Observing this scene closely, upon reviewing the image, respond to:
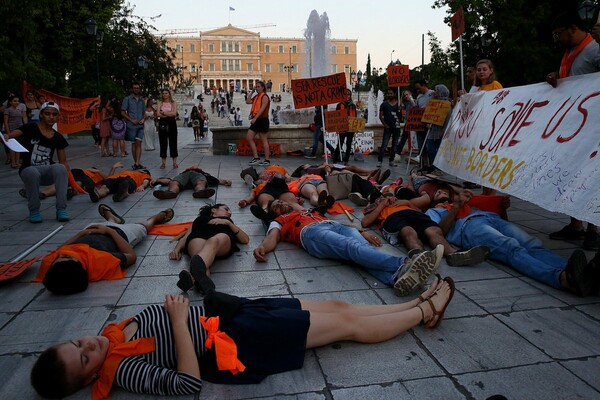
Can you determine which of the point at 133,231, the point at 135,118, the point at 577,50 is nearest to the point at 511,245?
the point at 577,50

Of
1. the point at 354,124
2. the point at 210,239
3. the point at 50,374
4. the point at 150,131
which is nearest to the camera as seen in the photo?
the point at 50,374

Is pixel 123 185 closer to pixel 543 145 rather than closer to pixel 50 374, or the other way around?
pixel 50 374

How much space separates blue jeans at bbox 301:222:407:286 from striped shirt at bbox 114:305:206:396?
178 centimetres

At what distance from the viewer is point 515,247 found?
13.8 feet

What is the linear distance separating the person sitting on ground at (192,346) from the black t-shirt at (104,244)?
5.75 ft

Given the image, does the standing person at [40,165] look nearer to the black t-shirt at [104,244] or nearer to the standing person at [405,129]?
the black t-shirt at [104,244]

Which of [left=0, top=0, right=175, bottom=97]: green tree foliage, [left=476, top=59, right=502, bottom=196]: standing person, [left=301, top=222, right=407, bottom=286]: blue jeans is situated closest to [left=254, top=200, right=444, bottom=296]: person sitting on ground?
[left=301, top=222, right=407, bottom=286]: blue jeans

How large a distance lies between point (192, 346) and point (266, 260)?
6.97 ft

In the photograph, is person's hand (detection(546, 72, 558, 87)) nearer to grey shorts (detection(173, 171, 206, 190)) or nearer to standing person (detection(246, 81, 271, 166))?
grey shorts (detection(173, 171, 206, 190))

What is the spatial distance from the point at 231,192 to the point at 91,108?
474 inches

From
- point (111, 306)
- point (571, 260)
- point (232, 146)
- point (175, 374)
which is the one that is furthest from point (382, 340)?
point (232, 146)

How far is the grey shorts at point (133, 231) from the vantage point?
486 centimetres

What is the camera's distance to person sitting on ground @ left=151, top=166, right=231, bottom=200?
25.0ft

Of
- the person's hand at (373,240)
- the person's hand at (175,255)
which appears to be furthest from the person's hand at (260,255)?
the person's hand at (373,240)
